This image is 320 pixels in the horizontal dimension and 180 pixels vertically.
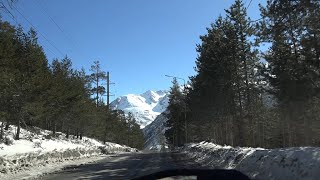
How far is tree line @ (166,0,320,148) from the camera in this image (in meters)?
29.7

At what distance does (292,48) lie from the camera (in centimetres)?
3609

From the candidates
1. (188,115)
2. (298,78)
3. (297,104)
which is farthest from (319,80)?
(188,115)

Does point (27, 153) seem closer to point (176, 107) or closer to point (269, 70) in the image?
point (269, 70)

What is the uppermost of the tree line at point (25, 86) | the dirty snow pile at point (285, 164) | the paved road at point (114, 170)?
the tree line at point (25, 86)

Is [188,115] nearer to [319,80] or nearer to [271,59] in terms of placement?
[271,59]

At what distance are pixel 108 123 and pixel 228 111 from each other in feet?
134

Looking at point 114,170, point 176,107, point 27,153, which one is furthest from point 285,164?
point 176,107

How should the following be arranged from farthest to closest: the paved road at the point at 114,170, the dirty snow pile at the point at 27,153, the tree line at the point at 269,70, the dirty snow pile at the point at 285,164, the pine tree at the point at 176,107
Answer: the pine tree at the point at 176,107
the tree line at the point at 269,70
the dirty snow pile at the point at 27,153
the paved road at the point at 114,170
the dirty snow pile at the point at 285,164

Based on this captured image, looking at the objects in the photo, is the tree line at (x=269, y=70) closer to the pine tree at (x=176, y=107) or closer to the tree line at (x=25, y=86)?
the tree line at (x=25, y=86)

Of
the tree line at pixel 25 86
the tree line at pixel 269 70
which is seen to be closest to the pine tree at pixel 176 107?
the tree line at pixel 269 70

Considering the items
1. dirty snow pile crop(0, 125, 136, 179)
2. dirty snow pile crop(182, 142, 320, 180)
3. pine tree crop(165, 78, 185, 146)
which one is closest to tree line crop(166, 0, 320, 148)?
dirty snow pile crop(182, 142, 320, 180)

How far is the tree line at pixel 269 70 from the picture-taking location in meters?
29.7

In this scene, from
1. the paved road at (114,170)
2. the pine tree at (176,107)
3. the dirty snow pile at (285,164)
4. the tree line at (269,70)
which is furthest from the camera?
the pine tree at (176,107)

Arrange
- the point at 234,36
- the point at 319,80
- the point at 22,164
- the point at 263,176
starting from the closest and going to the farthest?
the point at 263,176 → the point at 22,164 → the point at 319,80 → the point at 234,36
